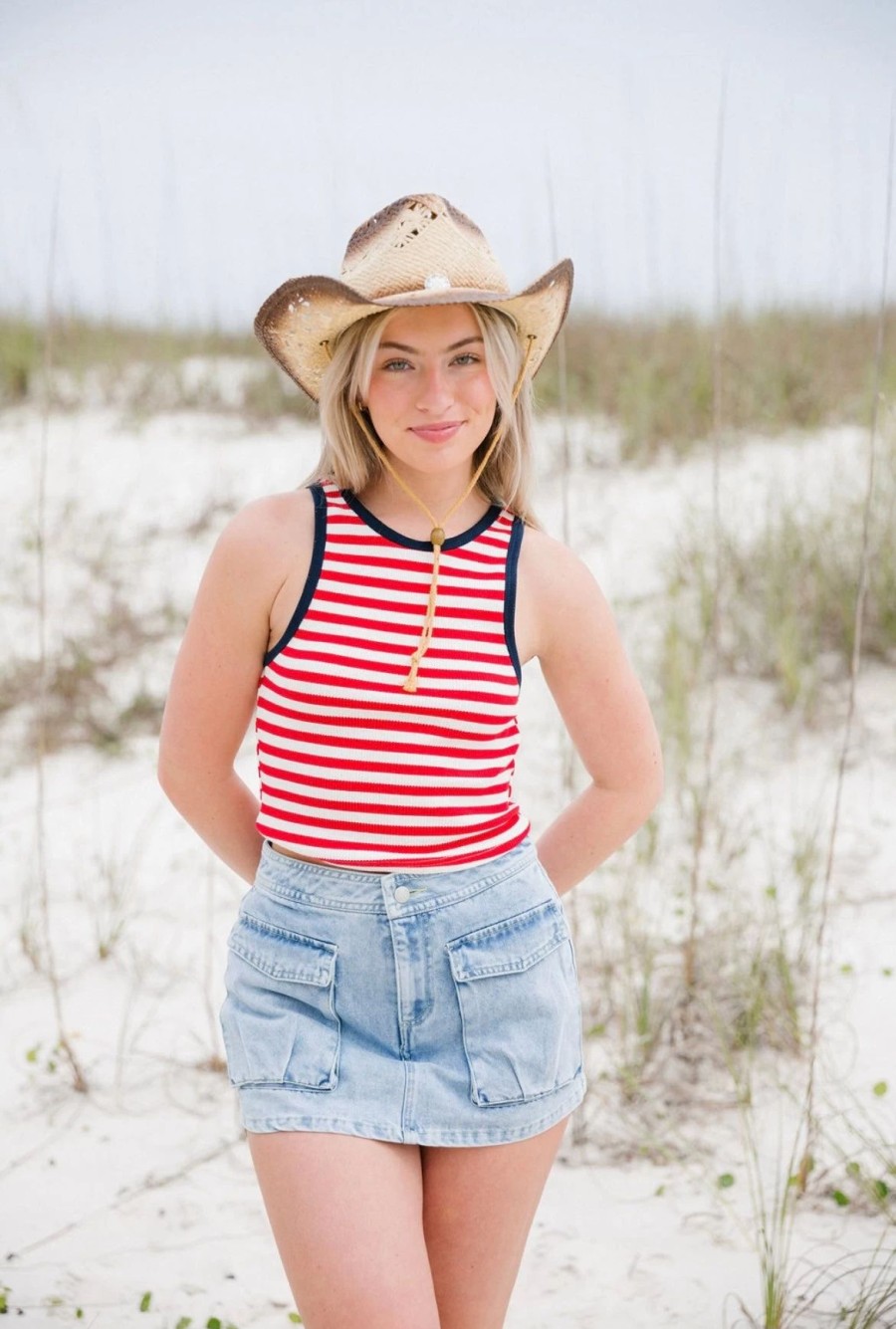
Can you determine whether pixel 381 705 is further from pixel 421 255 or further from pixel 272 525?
pixel 421 255

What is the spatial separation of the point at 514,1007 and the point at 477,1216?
0.91 ft

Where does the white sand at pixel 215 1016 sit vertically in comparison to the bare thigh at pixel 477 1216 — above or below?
below

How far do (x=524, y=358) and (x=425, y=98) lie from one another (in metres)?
2.90

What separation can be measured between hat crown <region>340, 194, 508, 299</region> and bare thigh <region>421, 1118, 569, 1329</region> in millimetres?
1127

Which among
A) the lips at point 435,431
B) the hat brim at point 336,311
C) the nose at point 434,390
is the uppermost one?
the hat brim at point 336,311

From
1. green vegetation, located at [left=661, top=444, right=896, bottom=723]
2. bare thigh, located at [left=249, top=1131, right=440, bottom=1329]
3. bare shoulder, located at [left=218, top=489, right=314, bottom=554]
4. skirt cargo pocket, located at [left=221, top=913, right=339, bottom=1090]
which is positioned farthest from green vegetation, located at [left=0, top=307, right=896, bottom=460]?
bare thigh, located at [left=249, top=1131, right=440, bottom=1329]

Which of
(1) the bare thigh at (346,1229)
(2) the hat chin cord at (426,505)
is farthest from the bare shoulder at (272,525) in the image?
(1) the bare thigh at (346,1229)

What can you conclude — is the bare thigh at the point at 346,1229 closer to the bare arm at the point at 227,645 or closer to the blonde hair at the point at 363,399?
the bare arm at the point at 227,645

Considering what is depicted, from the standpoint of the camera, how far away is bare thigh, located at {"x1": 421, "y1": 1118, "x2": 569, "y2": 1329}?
1.61 m

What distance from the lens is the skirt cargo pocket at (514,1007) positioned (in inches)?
62.4

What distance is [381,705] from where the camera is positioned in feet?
5.27

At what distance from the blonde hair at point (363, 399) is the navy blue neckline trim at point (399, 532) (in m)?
0.03

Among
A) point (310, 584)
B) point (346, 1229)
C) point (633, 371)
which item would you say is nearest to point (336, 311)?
point (310, 584)

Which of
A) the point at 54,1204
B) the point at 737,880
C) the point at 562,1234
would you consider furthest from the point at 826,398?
the point at 54,1204
